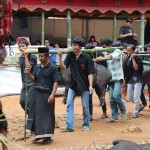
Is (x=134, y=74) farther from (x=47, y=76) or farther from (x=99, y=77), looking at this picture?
(x=47, y=76)

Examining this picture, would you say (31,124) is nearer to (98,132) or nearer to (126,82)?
(98,132)

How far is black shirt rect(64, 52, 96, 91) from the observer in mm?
9055

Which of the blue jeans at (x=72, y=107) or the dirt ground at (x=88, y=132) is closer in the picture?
the dirt ground at (x=88, y=132)

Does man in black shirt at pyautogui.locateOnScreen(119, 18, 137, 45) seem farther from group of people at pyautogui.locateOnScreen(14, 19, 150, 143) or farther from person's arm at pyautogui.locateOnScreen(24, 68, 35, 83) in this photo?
person's arm at pyautogui.locateOnScreen(24, 68, 35, 83)

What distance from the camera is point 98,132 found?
9156 mm

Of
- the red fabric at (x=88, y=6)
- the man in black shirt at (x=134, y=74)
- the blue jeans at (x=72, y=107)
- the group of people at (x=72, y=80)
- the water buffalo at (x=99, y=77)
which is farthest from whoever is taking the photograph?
the red fabric at (x=88, y=6)

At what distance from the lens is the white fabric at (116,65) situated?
33.1ft

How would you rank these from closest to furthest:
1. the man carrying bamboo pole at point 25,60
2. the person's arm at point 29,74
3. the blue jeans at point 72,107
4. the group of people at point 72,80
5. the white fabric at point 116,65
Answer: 1. the group of people at point 72,80
2. the person's arm at point 29,74
3. the man carrying bamboo pole at point 25,60
4. the blue jeans at point 72,107
5. the white fabric at point 116,65

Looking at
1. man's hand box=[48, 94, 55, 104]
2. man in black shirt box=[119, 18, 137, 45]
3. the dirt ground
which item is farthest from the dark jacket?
man in black shirt box=[119, 18, 137, 45]

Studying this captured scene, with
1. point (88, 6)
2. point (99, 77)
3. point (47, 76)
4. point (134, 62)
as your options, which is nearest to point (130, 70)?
point (134, 62)

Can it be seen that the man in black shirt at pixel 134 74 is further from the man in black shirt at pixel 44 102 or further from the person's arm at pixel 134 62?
the man in black shirt at pixel 44 102

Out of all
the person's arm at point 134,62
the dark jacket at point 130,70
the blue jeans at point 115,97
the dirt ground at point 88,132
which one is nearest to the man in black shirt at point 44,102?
the dirt ground at point 88,132

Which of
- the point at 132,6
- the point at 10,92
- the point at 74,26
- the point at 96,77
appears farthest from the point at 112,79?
the point at 74,26

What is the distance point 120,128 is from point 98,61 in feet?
4.96
